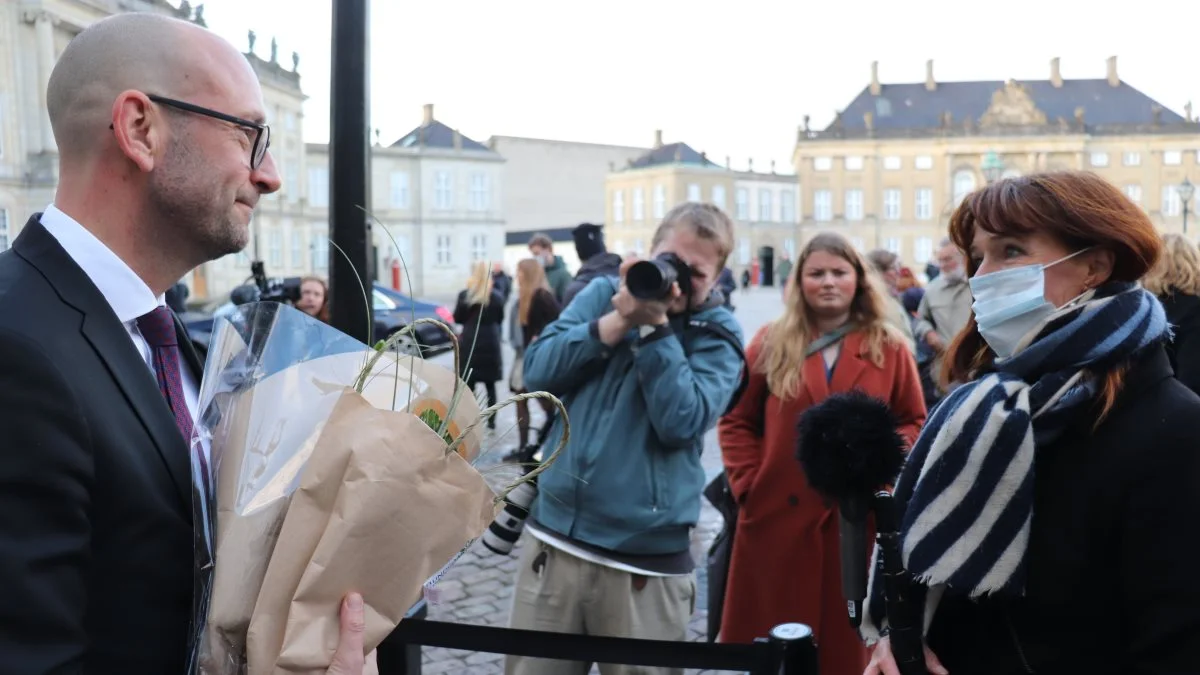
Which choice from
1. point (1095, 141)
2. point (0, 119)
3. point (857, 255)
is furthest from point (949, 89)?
point (857, 255)

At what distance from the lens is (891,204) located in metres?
60.9

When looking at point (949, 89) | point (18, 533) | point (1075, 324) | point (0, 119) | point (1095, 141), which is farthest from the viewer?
point (949, 89)

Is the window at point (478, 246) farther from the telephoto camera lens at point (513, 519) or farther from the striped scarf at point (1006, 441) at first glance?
the striped scarf at point (1006, 441)

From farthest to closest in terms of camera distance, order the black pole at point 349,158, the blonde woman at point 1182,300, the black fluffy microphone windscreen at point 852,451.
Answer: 1. the blonde woman at point 1182,300
2. the black pole at point 349,158
3. the black fluffy microphone windscreen at point 852,451

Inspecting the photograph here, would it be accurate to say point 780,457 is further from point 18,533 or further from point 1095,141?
point 1095,141

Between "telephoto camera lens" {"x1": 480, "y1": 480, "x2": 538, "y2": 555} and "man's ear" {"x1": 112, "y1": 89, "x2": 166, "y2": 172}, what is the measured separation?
1.84m

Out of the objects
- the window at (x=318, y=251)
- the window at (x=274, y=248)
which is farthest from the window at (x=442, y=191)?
the window at (x=274, y=248)

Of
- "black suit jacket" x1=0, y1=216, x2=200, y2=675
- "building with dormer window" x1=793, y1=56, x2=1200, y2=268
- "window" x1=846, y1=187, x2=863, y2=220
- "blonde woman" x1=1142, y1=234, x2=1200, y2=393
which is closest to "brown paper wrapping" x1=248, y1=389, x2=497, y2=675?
"black suit jacket" x1=0, y1=216, x2=200, y2=675

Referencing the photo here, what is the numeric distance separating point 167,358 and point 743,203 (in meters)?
62.1

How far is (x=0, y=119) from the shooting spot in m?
16.4

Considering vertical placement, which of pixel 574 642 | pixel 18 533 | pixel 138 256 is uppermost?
pixel 138 256

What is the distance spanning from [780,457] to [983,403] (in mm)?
1473

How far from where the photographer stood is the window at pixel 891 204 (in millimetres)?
60625

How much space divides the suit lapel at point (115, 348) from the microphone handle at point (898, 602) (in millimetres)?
1412
